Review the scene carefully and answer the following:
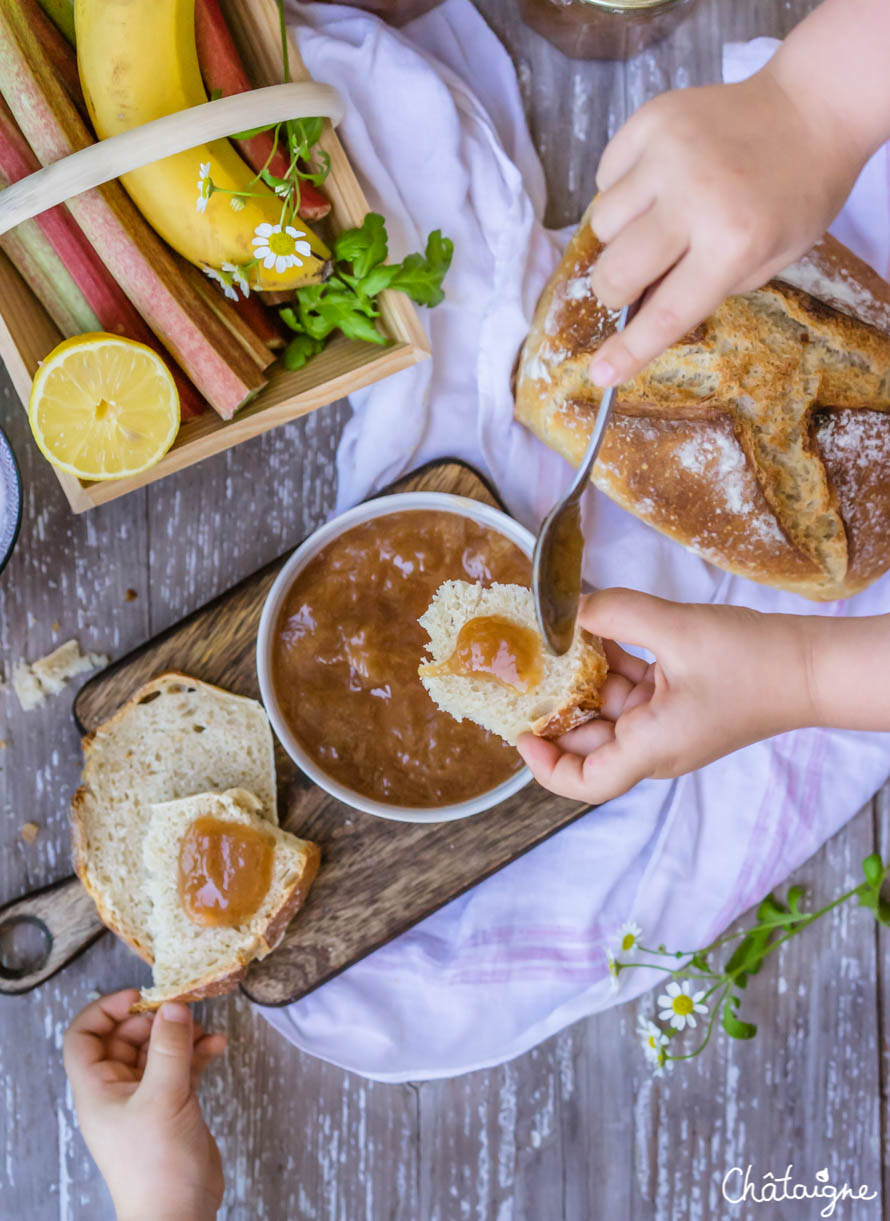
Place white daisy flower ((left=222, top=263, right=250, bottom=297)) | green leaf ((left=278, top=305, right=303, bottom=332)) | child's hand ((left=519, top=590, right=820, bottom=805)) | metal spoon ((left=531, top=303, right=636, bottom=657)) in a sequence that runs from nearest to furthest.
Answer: metal spoon ((left=531, top=303, right=636, bottom=657)) → child's hand ((left=519, top=590, right=820, bottom=805)) → white daisy flower ((left=222, top=263, right=250, bottom=297)) → green leaf ((left=278, top=305, right=303, bottom=332))

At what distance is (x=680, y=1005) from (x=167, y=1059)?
1014mm

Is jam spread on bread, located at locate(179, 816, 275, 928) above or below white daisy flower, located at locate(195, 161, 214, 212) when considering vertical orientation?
below

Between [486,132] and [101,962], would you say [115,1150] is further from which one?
[486,132]

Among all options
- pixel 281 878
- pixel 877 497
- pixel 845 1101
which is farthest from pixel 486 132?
pixel 845 1101

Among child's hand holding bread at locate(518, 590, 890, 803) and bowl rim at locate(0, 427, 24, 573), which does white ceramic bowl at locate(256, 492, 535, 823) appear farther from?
bowl rim at locate(0, 427, 24, 573)

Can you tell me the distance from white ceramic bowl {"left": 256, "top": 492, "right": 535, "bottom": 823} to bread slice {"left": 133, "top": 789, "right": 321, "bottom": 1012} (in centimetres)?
14

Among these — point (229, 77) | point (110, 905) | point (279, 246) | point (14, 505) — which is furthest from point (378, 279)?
point (110, 905)

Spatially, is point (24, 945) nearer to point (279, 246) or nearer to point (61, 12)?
point (279, 246)

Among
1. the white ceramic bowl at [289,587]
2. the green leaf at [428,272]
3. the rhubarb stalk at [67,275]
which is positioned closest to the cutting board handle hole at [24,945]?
the white ceramic bowl at [289,587]

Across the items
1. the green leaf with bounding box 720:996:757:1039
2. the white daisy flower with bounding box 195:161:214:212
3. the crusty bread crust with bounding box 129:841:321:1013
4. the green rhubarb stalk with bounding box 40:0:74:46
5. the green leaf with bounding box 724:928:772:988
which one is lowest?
the green leaf with bounding box 720:996:757:1039

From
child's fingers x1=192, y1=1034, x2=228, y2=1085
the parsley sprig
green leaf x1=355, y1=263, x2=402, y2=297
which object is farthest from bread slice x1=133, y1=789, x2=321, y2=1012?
green leaf x1=355, y1=263, x2=402, y2=297

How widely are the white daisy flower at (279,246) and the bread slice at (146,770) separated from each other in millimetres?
779

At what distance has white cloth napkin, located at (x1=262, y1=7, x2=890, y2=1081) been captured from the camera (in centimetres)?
195

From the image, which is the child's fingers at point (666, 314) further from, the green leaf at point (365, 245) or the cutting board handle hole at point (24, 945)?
the cutting board handle hole at point (24, 945)
